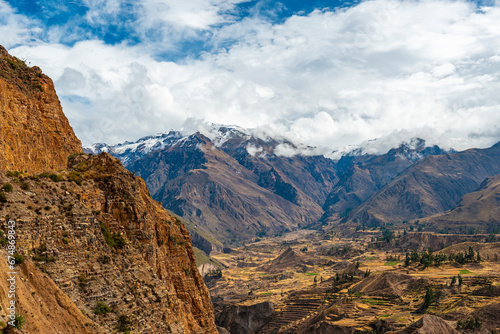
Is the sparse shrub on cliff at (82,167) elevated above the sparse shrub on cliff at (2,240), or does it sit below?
above

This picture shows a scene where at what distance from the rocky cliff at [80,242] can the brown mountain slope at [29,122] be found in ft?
0.49

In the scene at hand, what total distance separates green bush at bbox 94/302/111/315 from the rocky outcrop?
98145 millimetres

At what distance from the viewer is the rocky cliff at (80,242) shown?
24766 millimetres

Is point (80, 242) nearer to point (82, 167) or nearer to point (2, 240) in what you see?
point (2, 240)

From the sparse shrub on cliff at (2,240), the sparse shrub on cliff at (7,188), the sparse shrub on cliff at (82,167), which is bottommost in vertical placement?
the sparse shrub on cliff at (2,240)

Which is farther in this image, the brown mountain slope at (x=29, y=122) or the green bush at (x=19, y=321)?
the brown mountain slope at (x=29, y=122)

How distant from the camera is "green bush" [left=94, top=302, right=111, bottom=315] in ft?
88.7

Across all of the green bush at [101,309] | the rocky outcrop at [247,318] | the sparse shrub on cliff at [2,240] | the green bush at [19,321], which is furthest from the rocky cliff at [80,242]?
the rocky outcrop at [247,318]

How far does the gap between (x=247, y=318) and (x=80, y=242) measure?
103 metres

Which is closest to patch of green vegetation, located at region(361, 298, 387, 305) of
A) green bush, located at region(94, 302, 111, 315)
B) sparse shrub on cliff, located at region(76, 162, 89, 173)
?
sparse shrub on cliff, located at region(76, 162, 89, 173)

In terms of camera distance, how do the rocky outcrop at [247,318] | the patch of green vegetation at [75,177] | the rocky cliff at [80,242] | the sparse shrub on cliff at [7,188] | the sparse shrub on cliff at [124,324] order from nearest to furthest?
the rocky cliff at [80,242] < the sparse shrub on cliff at [7,188] < the sparse shrub on cliff at [124,324] < the patch of green vegetation at [75,177] < the rocky outcrop at [247,318]

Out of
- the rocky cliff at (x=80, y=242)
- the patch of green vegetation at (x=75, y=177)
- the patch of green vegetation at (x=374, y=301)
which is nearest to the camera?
the rocky cliff at (x=80, y=242)

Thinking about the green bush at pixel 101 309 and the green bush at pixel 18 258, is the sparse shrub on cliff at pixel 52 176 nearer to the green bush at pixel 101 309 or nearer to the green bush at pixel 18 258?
the green bush at pixel 18 258

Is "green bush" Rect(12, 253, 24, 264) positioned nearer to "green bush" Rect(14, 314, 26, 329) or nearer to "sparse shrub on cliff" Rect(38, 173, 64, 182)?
"green bush" Rect(14, 314, 26, 329)
